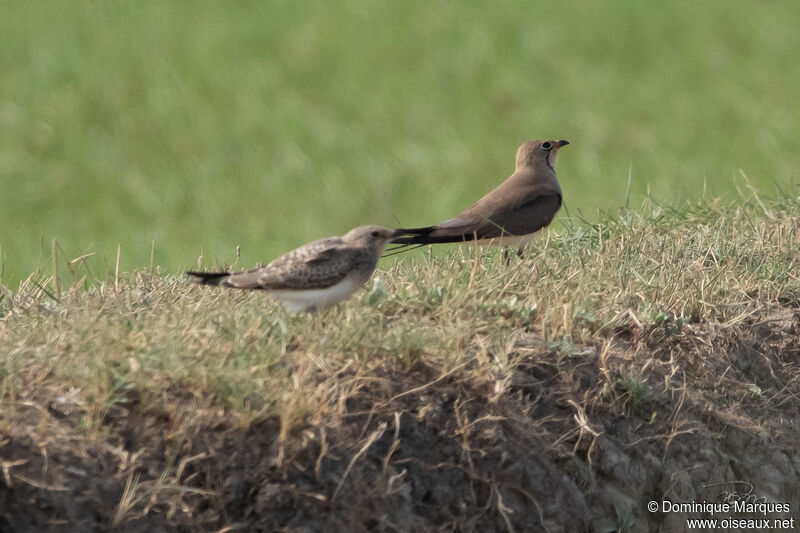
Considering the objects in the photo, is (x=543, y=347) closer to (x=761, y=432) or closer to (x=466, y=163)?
(x=761, y=432)

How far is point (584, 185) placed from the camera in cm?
1162

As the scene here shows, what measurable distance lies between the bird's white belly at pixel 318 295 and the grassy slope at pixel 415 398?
6 centimetres

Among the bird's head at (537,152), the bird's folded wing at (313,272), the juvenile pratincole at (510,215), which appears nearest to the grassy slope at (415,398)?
the bird's folded wing at (313,272)

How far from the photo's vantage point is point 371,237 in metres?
5.25

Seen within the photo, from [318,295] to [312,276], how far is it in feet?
0.28

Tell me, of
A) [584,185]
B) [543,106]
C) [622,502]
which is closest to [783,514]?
[622,502]

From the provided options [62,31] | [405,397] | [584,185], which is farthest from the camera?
[62,31]

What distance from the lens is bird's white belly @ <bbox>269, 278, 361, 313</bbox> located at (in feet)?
16.5

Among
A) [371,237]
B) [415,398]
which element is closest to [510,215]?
[371,237]

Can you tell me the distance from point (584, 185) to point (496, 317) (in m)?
6.57

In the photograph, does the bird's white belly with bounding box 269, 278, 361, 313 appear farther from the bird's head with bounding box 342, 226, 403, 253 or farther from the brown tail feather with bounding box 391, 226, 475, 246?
the brown tail feather with bounding box 391, 226, 475, 246

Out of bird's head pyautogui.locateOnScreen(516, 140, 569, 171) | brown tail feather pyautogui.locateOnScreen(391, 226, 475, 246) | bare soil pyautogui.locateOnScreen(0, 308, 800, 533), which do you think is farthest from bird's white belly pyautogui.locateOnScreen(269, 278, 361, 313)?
bird's head pyautogui.locateOnScreen(516, 140, 569, 171)

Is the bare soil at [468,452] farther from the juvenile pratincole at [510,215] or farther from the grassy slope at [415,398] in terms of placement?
the juvenile pratincole at [510,215]

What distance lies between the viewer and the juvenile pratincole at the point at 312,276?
501cm
